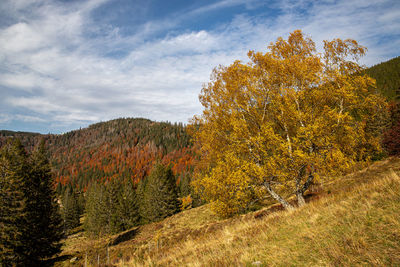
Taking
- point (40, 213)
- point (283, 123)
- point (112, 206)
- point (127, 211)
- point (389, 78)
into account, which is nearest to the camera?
point (283, 123)

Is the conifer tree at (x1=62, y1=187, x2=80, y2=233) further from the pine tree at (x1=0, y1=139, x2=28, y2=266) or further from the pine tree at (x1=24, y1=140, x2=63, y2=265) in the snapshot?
the pine tree at (x1=0, y1=139, x2=28, y2=266)

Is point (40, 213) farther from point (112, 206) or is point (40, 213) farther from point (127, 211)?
point (127, 211)

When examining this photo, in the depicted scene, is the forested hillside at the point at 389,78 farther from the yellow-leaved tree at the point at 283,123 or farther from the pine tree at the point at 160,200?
the yellow-leaved tree at the point at 283,123

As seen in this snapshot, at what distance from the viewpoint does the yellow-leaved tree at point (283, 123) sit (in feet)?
36.4

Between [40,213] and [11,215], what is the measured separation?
266 inches

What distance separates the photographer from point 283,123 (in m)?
12.7

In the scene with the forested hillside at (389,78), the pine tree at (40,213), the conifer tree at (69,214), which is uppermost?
the forested hillside at (389,78)

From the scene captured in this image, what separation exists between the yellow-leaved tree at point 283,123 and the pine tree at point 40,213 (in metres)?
24.9

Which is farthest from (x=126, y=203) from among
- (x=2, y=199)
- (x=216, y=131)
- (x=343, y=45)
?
(x=343, y=45)

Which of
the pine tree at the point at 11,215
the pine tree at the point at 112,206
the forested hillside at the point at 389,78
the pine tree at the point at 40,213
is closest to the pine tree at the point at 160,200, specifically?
the pine tree at the point at 112,206

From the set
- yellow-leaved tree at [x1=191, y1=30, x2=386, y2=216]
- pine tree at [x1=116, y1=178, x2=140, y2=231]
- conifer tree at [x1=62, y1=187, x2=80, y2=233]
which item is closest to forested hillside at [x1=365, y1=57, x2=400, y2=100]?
yellow-leaved tree at [x1=191, y1=30, x2=386, y2=216]

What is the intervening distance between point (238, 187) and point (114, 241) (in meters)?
37.5

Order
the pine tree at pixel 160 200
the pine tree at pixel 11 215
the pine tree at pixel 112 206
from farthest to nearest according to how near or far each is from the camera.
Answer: the pine tree at pixel 160 200, the pine tree at pixel 112 206, the pine tree at pixel 11 215

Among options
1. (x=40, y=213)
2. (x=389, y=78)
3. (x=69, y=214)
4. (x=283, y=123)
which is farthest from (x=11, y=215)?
(x=389, y=78)
